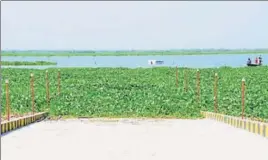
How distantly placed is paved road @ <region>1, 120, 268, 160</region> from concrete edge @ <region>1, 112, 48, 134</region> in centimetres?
25

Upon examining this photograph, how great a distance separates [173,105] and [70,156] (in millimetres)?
10363

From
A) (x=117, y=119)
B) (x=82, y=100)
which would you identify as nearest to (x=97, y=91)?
(x=82, y=100)

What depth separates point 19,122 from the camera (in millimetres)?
14672

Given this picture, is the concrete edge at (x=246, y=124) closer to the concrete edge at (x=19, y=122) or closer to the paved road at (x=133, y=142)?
the paved road at (x=133, y=142)

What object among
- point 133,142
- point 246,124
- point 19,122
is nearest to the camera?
point 133,142

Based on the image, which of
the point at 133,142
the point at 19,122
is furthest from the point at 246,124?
the point at 19,122

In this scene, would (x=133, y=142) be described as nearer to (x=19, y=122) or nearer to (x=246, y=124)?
(x=246, y=124)

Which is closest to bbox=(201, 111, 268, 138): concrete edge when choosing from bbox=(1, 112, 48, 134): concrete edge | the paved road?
the paved road

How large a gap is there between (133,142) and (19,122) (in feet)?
14.2

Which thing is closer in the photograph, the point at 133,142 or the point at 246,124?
the point at 133,142

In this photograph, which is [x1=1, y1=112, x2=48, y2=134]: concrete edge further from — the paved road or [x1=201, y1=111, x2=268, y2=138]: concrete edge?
[x1=201, y1=111, x2=268, y2=138]: concrete edge

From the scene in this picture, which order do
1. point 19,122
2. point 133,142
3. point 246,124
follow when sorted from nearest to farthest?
point 133,142 → point 246,124 → point 19,122

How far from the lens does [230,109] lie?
19.5m

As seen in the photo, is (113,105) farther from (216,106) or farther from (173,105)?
(216,106)
